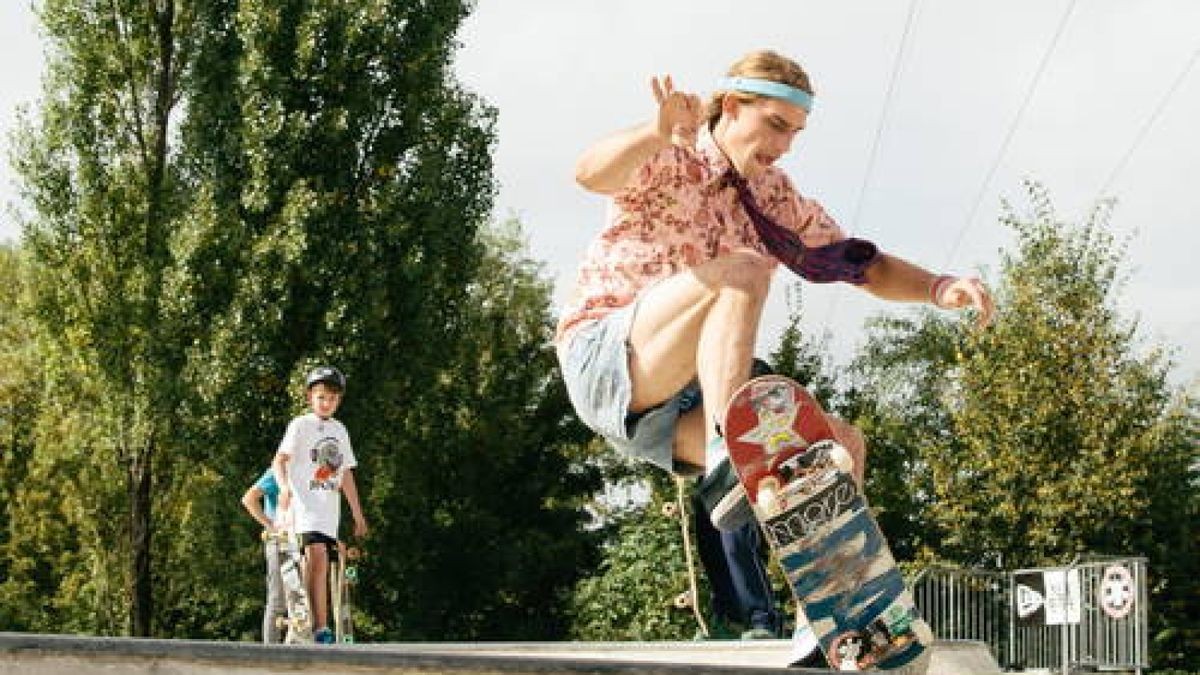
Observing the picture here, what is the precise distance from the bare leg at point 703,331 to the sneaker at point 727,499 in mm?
84

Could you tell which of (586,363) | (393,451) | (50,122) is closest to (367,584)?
(393,451)

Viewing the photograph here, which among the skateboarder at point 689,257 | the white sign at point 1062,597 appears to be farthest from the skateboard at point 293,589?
the white sign at point 1062,597

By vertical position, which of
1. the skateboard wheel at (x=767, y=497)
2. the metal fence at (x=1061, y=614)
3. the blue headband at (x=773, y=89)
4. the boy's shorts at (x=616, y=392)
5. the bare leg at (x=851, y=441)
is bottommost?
the metal fence at (x=1061, y=614)

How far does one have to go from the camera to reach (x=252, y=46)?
23.0m

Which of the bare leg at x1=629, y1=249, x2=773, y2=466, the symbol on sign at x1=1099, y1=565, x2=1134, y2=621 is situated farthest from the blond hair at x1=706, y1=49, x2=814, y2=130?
the symbol on sign at x1=1099, y1=565, x2=1134, y2=621

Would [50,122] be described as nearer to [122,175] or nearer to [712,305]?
[122,175]

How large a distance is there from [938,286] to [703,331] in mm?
931

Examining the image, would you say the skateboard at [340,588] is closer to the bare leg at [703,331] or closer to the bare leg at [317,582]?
the bare leg at [317,582]

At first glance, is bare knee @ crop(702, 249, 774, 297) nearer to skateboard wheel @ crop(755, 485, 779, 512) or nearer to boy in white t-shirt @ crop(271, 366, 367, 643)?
skateboard wheel @ crop(755, 485, 779, 512)

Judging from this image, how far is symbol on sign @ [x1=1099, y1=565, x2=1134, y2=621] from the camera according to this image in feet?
49.6

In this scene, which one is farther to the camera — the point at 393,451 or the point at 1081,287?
the point at 393,451

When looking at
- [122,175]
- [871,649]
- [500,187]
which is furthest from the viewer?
[500,187]

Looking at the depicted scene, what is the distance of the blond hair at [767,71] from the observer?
3.88 meters

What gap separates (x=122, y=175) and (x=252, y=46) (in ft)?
8.84
